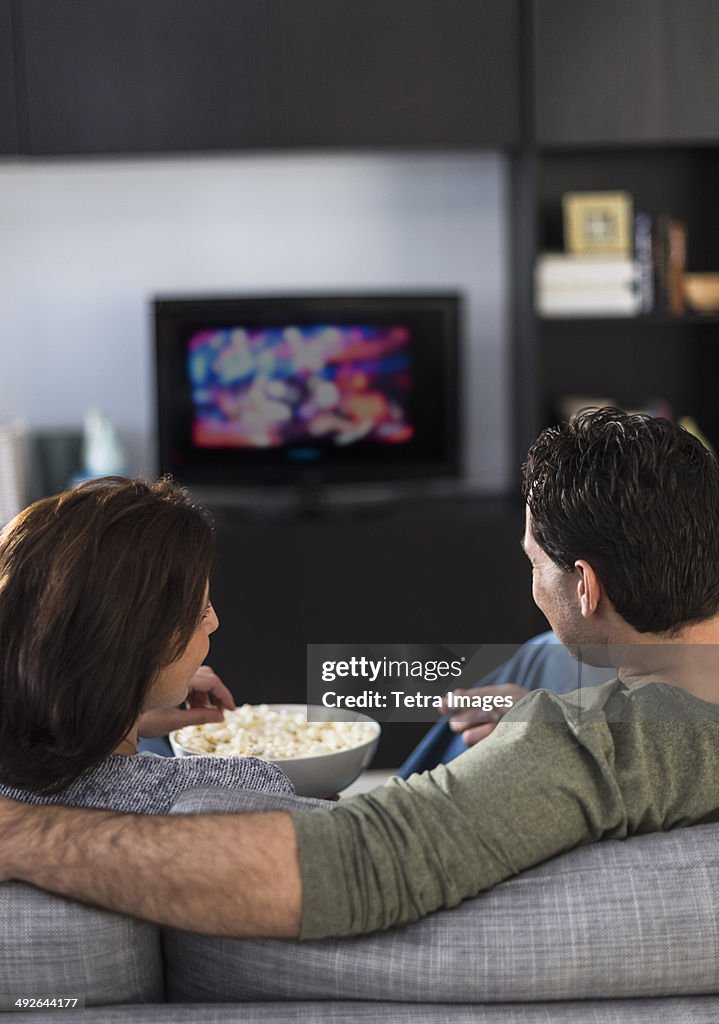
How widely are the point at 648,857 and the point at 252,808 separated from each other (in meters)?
0.38

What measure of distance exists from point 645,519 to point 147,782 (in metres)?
0.59

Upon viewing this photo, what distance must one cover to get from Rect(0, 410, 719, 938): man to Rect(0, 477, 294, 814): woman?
57 mm

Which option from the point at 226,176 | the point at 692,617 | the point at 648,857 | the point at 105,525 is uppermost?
the point at 226,176

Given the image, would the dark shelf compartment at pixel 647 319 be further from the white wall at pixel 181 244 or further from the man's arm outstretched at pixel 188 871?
the man's arm outstretched at pixel 188 871

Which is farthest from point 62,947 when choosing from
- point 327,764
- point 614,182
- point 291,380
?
point 614,182

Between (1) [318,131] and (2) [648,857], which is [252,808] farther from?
(1) [318,131]

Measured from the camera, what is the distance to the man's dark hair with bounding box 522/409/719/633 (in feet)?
4.41

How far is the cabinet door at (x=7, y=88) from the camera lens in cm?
369

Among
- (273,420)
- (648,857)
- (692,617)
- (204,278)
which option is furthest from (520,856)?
(204,278)

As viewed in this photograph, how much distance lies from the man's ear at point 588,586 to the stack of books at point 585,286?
2606 millimetres

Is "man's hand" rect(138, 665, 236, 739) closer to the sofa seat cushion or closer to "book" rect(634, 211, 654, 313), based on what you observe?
the sofa seat cushion

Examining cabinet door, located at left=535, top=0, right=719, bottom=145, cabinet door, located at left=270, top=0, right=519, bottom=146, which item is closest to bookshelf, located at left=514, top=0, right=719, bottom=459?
cabinet door, located at left=535, top=0, right=719, bottom=145

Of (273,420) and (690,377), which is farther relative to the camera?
(690,377)

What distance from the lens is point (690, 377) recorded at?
4.26 metres
